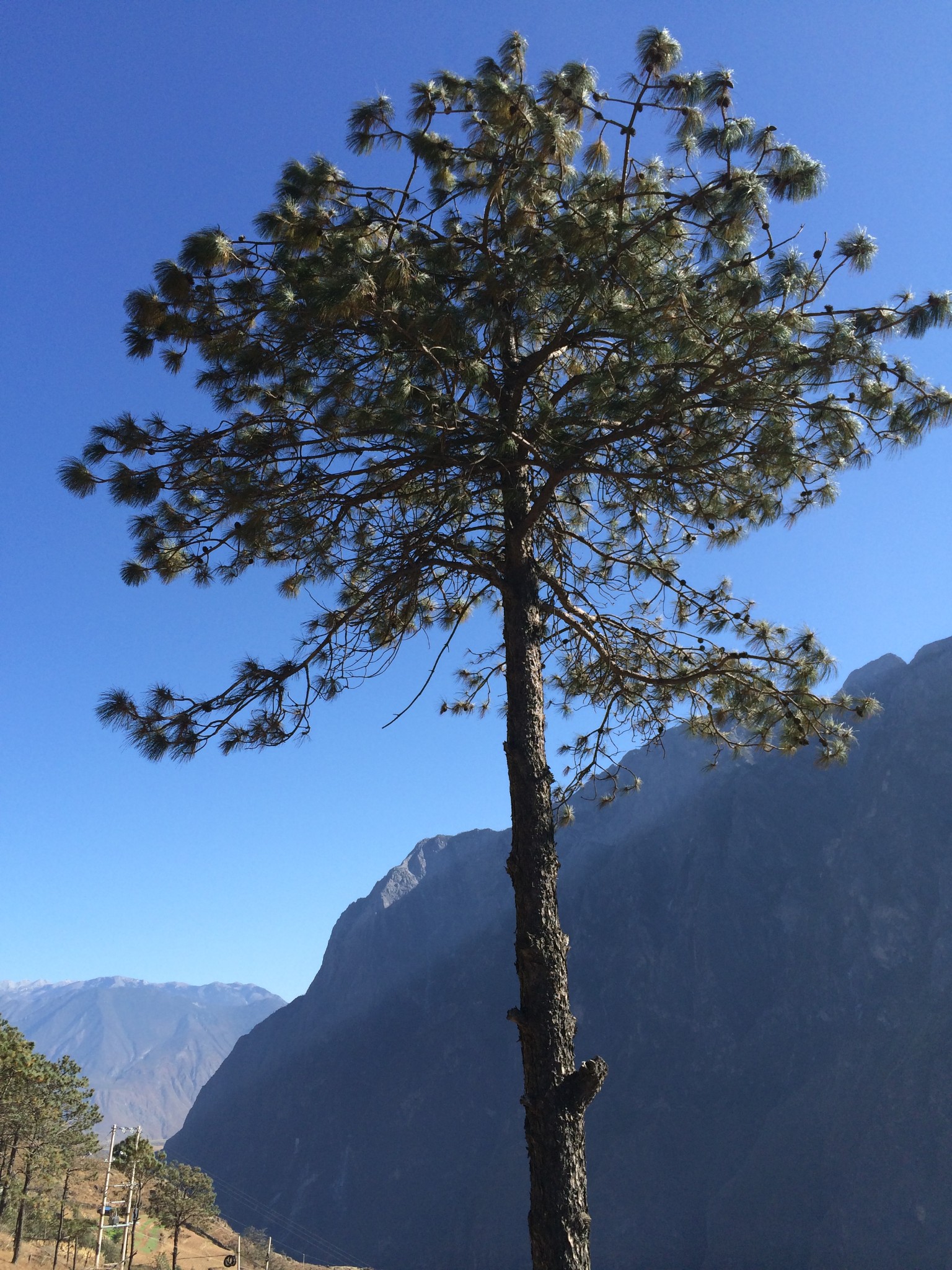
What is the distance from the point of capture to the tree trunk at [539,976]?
4652 millimetres

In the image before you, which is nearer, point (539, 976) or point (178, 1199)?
point (539, 976)

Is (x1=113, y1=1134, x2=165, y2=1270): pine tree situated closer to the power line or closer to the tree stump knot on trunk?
the tree stump knot on trunk

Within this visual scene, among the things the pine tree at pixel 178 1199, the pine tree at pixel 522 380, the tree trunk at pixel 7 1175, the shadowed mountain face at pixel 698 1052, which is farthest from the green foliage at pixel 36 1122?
the shadowed mountain face at pixel 698 1052

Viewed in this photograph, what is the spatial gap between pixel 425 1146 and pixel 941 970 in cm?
6649

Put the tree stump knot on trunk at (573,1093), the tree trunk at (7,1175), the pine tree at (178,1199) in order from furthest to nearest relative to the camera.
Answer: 1. the pine tree at (178,1199)
2. the tree trunk at (7,1175)
3. the tree stump knot on trunk at (573,1093)

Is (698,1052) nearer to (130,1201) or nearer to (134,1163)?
(134,1163)

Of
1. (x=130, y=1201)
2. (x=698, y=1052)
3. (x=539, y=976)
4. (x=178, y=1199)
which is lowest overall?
(x=698, y=1052)

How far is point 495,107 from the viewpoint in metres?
5.80

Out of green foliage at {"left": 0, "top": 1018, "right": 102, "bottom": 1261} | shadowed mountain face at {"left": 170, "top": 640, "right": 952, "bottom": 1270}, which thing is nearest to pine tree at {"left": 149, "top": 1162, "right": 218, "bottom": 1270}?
green foliage at {"left": 0, "top": 1018, "right": 102, "bottom": 1261}

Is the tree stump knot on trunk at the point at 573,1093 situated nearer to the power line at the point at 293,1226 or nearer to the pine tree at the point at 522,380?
the pine tree at the point at 522,380

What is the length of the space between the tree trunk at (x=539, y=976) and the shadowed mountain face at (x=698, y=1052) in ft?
277

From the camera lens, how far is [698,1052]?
105062 mm

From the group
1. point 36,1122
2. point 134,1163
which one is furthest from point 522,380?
point 134,1163

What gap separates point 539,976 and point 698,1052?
11255 cm
